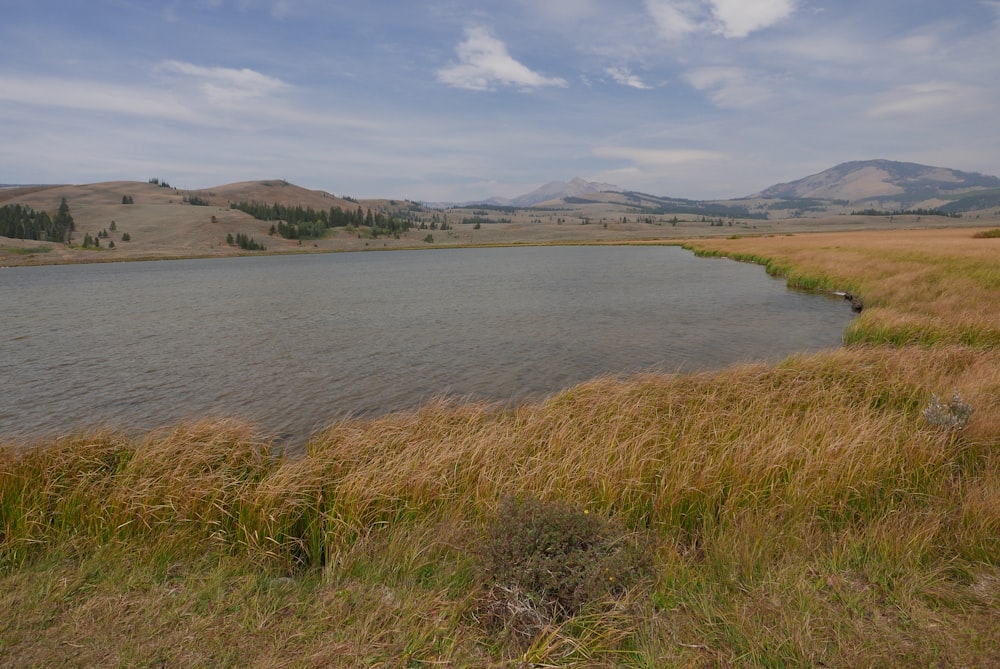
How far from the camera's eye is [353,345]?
2425 centimetres

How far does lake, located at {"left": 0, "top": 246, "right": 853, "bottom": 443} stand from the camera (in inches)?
628

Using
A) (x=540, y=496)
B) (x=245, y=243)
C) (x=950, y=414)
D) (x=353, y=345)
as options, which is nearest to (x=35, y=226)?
(x=245, y=243)

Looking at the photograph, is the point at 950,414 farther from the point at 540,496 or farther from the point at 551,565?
the point at 551,565

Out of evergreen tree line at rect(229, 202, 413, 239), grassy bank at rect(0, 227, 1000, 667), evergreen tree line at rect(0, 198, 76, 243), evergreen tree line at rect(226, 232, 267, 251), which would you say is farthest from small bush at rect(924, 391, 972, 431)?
evergreen tree line at rect(0, 198, 76, 243)

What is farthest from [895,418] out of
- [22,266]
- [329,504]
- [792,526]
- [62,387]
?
[22,266]

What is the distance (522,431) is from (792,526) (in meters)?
4.66

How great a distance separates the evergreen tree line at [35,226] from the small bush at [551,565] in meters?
183

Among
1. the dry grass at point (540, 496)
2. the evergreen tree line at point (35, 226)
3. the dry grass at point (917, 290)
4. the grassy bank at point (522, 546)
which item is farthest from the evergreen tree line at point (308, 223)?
the grassy bank at point (522, 546)

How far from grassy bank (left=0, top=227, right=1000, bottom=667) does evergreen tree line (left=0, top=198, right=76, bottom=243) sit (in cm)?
17812

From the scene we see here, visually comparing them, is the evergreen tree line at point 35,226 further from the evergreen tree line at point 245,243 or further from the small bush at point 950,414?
the small bush at point 950,414

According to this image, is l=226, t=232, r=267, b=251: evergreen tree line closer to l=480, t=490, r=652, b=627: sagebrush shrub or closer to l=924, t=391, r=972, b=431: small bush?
l=480, t=490, r=652, b=627: sagebrush shrub

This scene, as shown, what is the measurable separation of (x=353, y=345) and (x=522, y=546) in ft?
68.2

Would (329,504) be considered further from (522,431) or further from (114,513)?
(522,431)

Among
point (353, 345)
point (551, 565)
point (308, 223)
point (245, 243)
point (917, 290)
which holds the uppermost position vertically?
point (308, 223)
